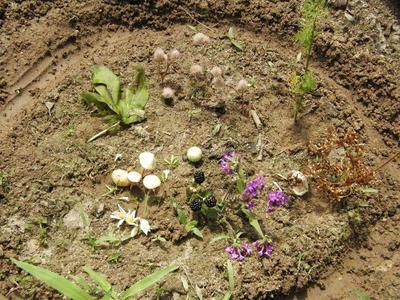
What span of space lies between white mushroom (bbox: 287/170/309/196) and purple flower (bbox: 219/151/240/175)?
0.53 m

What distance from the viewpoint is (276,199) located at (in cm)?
473

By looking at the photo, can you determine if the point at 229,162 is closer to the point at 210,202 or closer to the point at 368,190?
the point at 210,202

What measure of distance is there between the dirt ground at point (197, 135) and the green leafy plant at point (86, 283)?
0.22 meters

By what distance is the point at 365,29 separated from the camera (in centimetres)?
563

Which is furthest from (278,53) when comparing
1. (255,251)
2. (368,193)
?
(255,251)

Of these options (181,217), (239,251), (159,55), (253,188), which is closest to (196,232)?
(181,217)

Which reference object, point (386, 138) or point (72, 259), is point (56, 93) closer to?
point (72, 259)

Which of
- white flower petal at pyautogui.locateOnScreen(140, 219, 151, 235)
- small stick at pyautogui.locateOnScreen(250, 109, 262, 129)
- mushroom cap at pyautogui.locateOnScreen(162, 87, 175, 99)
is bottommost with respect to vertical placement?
white flower petal at pyautogui.locateOnScreen(140, 219, 151, 235)

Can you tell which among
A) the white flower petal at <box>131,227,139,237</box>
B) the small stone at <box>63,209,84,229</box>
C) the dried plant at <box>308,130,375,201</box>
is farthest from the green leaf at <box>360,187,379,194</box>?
the small stone at <box>63,209,84,229</box>

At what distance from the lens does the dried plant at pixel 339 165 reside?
4.75 meters

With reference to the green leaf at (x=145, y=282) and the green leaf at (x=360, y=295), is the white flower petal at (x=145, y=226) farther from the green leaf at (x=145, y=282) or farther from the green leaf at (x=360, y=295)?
the green leaf at (x=360, y=295)

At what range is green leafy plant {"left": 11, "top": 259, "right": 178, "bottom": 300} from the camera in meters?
3.86

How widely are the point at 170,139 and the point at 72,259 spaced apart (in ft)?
4.64

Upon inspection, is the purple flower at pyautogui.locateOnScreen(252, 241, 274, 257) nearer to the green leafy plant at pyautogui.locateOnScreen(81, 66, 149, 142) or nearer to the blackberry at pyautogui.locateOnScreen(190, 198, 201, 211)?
the blackberry at pyautogui.locateOnScreen(190, 198, 201, 211)
